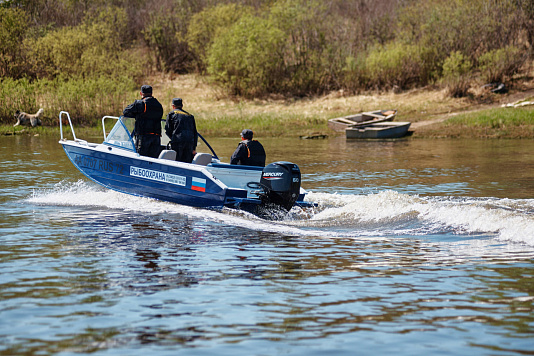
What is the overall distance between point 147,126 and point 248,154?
2.05 metres

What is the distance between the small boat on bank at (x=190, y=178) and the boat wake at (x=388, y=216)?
0.19 m

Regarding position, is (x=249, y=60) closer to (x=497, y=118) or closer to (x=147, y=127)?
(x=497, y=118)

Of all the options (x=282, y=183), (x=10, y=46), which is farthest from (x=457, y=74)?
(x=282, y=183)

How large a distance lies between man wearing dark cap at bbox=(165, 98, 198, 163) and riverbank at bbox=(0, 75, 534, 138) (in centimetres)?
1664

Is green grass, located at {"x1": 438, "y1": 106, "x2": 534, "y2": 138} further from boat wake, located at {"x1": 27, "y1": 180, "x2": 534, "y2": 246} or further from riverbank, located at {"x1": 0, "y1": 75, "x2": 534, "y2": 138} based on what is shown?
boat wake, located at {"x1": 27, "y1": 180, "x2": 534, "y2": 246}

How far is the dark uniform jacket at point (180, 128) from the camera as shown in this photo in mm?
11602

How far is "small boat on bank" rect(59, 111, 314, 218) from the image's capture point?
9.92 meters

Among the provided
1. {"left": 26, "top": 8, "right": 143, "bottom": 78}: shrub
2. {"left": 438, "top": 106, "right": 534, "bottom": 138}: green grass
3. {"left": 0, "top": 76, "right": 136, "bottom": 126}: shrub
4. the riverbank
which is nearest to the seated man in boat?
the riverbank

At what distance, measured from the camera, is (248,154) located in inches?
430

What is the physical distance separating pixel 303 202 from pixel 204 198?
154cm

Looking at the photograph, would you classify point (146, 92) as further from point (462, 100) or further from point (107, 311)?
point (462, 100)

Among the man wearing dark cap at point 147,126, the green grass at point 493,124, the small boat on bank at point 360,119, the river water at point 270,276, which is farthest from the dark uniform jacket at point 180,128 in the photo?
the green grass at point 493,124

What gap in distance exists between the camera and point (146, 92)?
11750 mm

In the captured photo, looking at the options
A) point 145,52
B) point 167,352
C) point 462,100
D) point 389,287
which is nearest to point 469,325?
point 389,287
